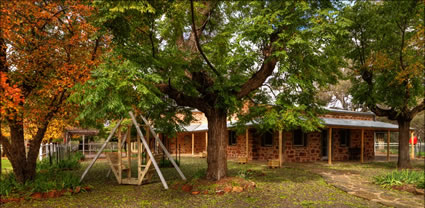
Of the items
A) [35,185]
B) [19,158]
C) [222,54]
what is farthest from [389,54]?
[19,158]

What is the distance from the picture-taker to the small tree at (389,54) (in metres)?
12.1

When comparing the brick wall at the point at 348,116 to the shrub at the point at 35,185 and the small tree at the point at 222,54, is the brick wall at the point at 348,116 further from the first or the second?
the shrub at the point at 35,185

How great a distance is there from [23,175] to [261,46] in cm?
868

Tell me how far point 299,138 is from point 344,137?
13.2 feet

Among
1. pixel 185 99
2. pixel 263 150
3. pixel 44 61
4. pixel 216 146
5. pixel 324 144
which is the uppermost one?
pixel 44 61

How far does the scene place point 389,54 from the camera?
1358 cm

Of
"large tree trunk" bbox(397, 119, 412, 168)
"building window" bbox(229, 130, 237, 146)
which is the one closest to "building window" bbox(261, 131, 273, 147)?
"building window" bbox(229, 130, 237, 146)

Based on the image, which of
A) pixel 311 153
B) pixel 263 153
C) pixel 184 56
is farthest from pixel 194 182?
pixel 311 153

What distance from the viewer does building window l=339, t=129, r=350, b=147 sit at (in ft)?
63.4

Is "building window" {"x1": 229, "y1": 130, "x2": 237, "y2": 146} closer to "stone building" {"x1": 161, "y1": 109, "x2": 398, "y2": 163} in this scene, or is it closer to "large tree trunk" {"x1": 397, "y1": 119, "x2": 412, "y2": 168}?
"stone building" {"x1": 161, "y1": 109, "x2": 398, "y2": 163}

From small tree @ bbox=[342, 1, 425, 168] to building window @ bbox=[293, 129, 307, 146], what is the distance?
390cm

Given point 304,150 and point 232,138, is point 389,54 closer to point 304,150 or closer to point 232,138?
point 304,150

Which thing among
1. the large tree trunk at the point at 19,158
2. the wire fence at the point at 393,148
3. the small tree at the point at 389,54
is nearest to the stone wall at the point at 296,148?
the small tree at the point at 389,54

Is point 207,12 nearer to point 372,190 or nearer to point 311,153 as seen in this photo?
point 372,190
